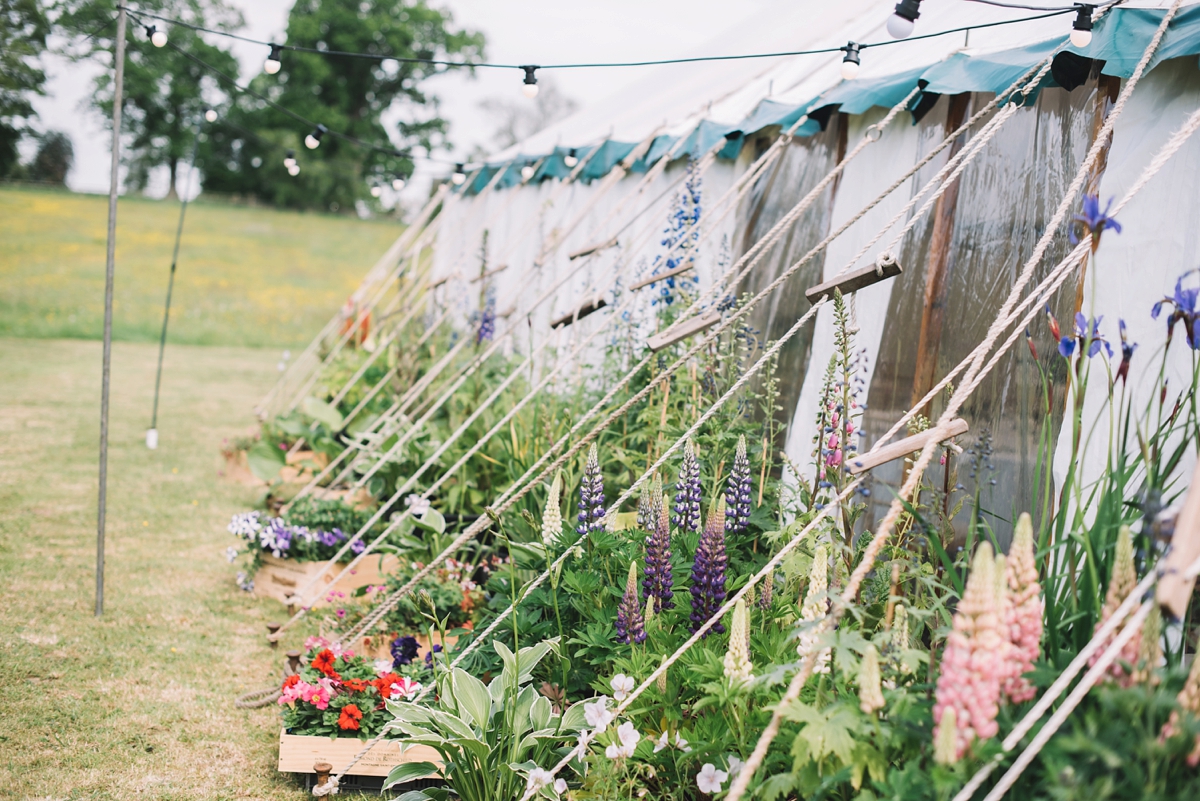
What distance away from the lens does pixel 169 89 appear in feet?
96.9

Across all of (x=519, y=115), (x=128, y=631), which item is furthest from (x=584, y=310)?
(x=519, y=115)

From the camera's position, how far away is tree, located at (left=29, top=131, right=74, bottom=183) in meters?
31.9

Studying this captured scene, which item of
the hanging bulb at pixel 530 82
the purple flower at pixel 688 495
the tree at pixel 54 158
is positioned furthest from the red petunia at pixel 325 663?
the tree at pixel 54 158

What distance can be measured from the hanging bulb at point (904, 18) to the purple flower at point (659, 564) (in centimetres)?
157

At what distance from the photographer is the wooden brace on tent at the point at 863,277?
2.34 metres

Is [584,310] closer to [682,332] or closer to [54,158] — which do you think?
[682,332]

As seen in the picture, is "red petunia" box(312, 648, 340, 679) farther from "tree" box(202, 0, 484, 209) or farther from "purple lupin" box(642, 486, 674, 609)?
"tree" box(202, 0, 484, 209)

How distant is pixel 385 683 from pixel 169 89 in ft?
106

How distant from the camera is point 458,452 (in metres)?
4.88

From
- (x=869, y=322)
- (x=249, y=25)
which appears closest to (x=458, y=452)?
(x=869, y=322)

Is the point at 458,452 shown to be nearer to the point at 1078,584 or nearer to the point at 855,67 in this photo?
the point at 855,67

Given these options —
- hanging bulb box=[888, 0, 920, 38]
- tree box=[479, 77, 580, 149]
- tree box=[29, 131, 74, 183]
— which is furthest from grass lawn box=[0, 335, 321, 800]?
tree box=[29, 131, 74, 183]

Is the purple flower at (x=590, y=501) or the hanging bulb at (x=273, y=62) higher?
the hanging bulb at (x=273, y=62)

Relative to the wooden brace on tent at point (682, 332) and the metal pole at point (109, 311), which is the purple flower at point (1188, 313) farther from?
the metal pole at point (109, 311)
